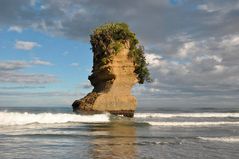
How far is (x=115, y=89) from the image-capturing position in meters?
41.9

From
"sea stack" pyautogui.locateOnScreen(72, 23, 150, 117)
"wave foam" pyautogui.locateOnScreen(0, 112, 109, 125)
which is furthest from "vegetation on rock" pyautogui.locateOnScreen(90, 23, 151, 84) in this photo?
"wave foam" pyautogui.locateOnScreen(0, 112, 109, 125)

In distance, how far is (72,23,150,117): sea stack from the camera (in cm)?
4138

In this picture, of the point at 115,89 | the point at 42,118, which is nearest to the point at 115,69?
the point at 115,89

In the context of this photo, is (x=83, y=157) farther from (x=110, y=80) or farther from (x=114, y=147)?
(x=110, y=80)

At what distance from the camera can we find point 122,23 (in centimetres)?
4256

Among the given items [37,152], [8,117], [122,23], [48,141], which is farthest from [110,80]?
[37,152]

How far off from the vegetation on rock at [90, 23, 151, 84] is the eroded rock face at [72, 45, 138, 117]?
563mm

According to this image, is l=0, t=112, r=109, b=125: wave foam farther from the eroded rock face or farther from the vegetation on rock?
the vegetation on rock

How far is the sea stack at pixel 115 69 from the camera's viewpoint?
41375 millimetres

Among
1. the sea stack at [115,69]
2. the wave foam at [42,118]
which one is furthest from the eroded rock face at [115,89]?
the wave foam at [42,118]

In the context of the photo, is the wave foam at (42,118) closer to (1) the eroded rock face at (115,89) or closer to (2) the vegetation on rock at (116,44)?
(1) the eroded rock face at (115,89)

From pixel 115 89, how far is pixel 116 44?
4.66 m

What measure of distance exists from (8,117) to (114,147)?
61.0 feet

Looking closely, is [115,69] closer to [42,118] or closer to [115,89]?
[115,89]
